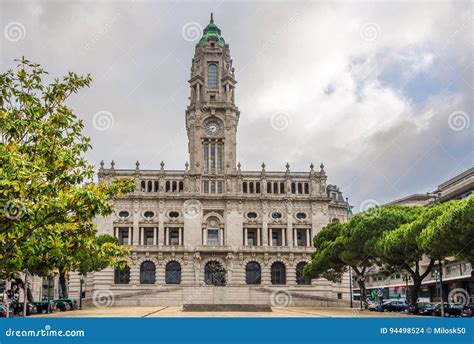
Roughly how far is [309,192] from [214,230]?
17.6m

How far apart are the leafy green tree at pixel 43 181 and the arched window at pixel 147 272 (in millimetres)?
67801

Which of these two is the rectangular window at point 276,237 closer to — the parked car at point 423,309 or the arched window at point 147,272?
the arched window at point 147,272

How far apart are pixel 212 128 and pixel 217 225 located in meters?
17.5

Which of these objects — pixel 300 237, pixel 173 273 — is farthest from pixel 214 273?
pixel 300 237

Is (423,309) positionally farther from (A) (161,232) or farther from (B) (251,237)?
(A) (161,232)

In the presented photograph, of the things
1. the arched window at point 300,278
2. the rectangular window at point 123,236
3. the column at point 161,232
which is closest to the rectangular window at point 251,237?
the arched window at point 300,278

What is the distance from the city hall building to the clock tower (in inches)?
7.2

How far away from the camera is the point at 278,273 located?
9025cm

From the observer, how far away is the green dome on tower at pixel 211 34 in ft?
337

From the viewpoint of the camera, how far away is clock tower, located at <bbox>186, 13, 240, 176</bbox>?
310 ft

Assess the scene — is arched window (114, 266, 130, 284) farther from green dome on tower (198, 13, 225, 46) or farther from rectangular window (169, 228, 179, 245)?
green dome on tower (198, 13, 225, 46)
